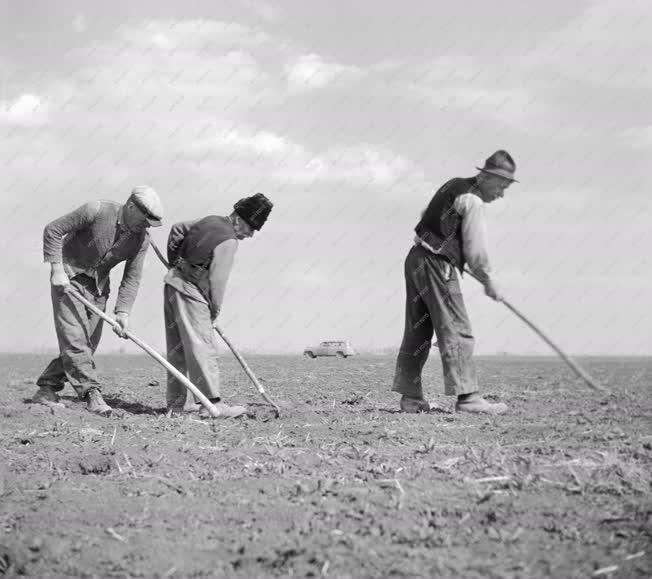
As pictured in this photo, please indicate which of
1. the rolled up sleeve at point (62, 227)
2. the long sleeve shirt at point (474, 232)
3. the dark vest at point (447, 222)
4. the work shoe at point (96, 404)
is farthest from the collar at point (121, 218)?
the long sleeve shirt at point (474, 232)

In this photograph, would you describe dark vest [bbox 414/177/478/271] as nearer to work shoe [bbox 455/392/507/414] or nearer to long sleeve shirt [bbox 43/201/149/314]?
work shoe [bbox 455/392/507/414]

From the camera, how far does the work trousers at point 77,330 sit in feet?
20.2

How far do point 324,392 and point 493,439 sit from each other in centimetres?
419

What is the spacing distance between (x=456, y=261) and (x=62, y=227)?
2997 millimetres

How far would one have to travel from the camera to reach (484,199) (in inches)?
220

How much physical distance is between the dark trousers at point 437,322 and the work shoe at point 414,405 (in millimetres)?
148

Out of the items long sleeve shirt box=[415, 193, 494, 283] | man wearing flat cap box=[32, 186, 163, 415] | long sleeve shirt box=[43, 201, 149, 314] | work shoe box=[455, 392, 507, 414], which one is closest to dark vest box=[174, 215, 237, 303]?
man wearing flat cap box=[32, 186, 163, 415]

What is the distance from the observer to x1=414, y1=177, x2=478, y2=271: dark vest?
215 inches

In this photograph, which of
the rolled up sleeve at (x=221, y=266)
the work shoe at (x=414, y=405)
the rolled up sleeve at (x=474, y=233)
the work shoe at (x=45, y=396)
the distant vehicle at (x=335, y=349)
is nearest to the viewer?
the rolled up sleeve at (x=474, y=233)

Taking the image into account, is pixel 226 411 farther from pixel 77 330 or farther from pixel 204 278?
pixel 77 330

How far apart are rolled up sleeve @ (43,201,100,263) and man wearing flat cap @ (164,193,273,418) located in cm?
66

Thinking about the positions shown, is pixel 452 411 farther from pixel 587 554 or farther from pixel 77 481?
pixel 587 554

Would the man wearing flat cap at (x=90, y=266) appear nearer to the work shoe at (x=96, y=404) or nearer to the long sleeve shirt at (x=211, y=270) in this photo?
the work shoe at (x=96, y=404)

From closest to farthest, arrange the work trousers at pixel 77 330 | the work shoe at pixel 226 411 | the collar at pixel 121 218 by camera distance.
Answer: the work shoe at pixel 226 411 < the collar at pixel 121 218 < the work trousers at pixel 77 330
